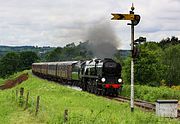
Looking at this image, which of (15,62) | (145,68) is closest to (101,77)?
(145,68)

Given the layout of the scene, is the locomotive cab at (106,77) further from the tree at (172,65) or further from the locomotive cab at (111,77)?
the tree at (172,65)

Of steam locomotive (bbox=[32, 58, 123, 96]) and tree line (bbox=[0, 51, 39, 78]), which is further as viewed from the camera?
tree line (bbox=[0, 51, 39, 78])

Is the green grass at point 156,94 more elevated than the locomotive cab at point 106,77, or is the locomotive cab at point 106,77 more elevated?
the locomotive cab at point 106,77

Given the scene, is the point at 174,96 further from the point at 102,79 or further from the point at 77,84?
the point at 77,84

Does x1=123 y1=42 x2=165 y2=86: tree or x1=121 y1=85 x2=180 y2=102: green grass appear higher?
x1=123 y1=42 x2=165 y2=86: tree

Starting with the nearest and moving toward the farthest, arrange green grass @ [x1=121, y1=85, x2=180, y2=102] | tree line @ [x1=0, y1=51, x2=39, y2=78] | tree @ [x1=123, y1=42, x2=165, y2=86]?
green grass @ [x1=121, y1=85, x2=180, y2=102]
tree @ [x1=123, y1=42, x2=165, y2=86]
tree line @ [x1=0, y1=51, x2=39, y2=78]

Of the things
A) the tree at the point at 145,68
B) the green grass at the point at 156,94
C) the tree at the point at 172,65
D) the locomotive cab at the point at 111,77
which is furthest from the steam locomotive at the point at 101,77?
the tree at the point at 172,65

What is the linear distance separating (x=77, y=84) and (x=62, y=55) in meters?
124

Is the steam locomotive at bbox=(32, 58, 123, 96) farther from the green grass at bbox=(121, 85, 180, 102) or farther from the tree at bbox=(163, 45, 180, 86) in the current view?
the tree at bbox=(163, 45, 180, 86)

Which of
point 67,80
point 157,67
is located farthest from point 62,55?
point 67,80

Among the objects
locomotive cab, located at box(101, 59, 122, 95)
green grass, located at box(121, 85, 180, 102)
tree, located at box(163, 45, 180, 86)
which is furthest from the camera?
tree, located at box(163, 45, 180, 86)

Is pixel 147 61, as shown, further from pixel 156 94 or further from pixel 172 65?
pixel 156 94

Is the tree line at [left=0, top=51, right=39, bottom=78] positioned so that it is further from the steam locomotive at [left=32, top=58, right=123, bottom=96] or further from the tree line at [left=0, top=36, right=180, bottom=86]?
the steam locomotive at [left=32, top=58, right=123, bottom=96]

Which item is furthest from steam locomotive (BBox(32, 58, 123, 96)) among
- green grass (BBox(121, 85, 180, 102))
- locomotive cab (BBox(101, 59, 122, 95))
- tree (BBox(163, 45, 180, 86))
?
tree (BBox(163, 45, 180, 86))
